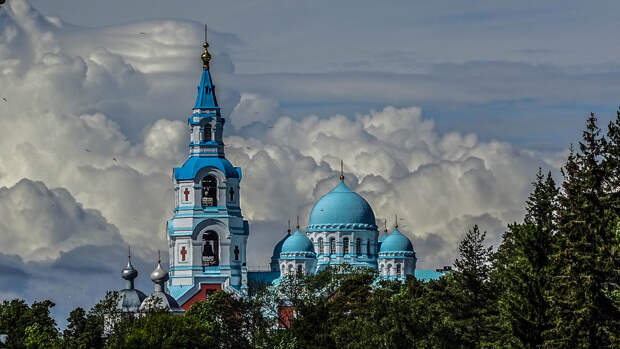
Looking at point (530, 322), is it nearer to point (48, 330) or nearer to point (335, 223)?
point (48, 330)

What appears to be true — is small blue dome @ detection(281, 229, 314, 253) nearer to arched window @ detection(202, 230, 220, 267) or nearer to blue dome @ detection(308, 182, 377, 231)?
blue dome @ detection(308, 182, 377, 231)

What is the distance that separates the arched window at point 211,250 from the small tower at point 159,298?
323 cm

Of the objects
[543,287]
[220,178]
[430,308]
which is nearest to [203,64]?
[220,178]

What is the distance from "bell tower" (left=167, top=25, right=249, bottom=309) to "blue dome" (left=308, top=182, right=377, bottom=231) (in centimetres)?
2149

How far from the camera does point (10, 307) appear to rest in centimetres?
10369

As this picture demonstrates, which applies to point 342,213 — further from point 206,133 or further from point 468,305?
point 468,305

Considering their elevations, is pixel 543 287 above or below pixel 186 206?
below

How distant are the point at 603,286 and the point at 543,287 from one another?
4.88 metres

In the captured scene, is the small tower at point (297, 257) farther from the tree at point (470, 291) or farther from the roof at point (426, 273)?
the tree at point (470, 291)

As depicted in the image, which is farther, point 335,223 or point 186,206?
point 335,223

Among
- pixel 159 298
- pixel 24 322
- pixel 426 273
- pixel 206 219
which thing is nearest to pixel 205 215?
pixel 206 219

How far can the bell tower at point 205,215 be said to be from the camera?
121000 mm

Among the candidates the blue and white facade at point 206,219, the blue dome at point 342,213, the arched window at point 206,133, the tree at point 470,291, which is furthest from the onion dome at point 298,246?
the tree at point 470,291

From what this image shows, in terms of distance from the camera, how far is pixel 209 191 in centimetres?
12262
